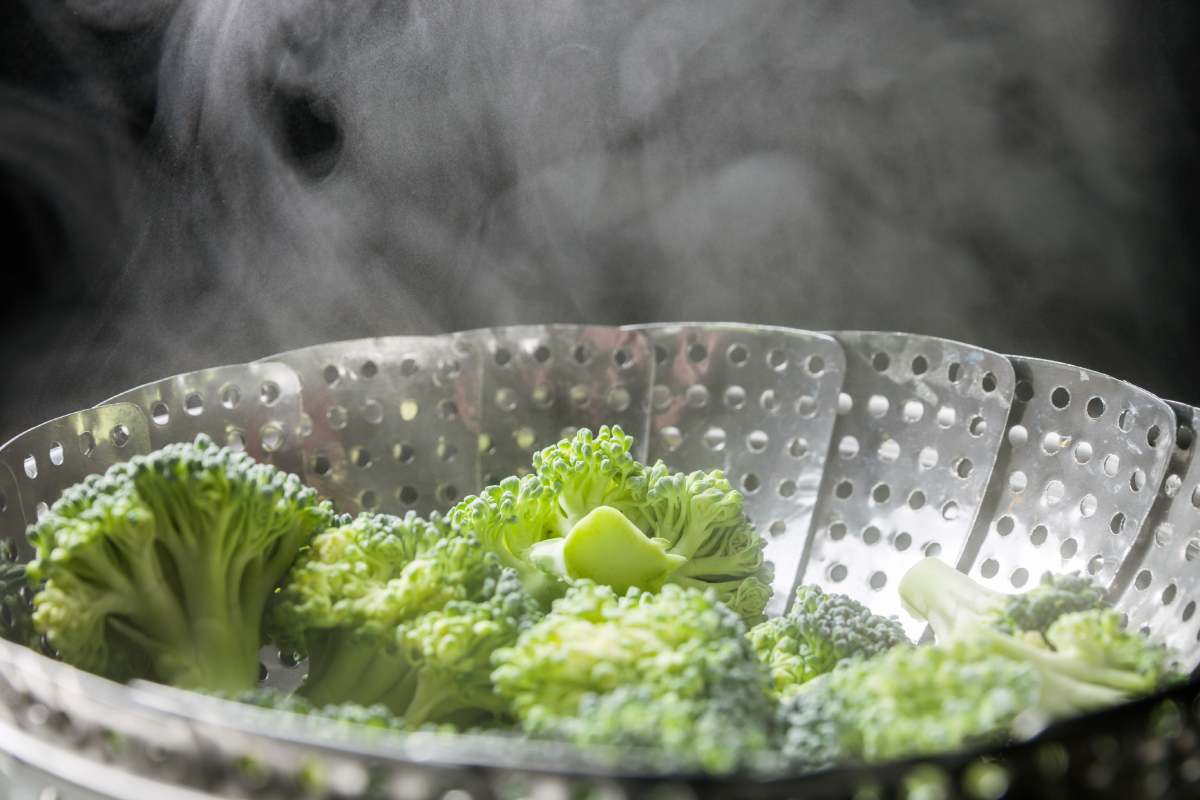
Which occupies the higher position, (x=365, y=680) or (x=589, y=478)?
(x=589, y=478)

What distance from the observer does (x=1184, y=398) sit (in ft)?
6.32

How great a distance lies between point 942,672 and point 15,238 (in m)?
1.74

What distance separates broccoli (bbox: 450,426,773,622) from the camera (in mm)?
1234

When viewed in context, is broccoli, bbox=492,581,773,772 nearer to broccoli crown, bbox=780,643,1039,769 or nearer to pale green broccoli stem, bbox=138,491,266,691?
broccoli crown, bbox=780,643,1039,769

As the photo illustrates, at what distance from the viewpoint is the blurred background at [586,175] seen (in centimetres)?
190

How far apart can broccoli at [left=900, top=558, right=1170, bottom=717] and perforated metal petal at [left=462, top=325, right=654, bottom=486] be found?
2.05 ft

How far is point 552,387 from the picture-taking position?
1.55 m

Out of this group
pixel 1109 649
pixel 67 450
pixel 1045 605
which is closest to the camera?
pixel 1109 649

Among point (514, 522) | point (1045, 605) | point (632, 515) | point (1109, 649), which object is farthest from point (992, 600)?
point (514, 522)

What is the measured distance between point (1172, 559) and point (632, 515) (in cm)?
58

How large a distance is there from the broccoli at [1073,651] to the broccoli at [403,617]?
41 centimetres

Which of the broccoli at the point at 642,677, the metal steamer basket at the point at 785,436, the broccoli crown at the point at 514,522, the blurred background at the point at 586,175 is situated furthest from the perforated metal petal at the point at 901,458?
the blurred background at the point at 586,175

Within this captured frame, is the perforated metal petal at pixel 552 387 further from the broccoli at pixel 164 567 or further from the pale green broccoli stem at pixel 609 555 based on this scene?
the broccoli at pixel 164 567

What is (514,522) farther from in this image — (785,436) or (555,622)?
(785,436)
